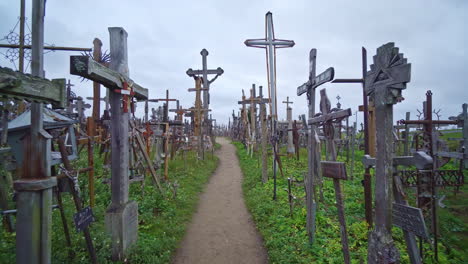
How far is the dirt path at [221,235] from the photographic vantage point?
4629mm

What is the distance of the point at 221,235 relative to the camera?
5582 mm

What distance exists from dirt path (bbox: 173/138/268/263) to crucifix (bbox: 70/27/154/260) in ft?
3.48

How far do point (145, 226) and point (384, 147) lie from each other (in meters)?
4.82

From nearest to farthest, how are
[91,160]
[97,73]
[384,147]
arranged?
[384,147] < [97,73] < [91,160]

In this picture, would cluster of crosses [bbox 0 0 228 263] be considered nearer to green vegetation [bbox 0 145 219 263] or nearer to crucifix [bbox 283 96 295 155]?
green vegetation [bbox 0 145 219 263]

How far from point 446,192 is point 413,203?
277 centimetres

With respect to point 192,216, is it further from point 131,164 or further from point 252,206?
point 131,164

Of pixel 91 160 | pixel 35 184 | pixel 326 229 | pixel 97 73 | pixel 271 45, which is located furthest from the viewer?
pixel 271 45

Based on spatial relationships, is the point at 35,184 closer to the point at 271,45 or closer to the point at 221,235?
the point at 221,235

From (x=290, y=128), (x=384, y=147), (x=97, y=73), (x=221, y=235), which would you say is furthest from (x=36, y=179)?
(x=290, y=128)

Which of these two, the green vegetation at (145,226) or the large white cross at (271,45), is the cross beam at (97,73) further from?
the large white cross at (271,45)

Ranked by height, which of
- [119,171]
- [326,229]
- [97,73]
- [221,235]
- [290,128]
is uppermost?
[97,73]

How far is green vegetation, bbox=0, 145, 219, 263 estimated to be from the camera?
385 centimetres

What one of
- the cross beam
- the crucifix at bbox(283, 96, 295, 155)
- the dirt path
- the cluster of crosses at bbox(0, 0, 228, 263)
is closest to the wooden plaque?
the dirt path
